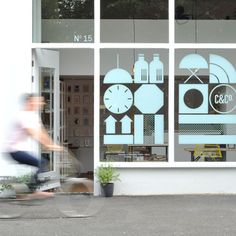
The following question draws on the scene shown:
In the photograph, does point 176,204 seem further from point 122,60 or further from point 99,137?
point 122,60

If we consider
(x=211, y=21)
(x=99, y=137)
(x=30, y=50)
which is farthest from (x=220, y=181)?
(x=30, y=50)

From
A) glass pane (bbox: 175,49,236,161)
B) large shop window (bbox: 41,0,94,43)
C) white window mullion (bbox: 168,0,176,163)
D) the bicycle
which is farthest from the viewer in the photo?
large shop window (bbox: 41,0,94,43)

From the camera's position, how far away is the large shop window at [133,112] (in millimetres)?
11680

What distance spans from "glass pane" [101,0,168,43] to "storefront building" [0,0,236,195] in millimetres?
24

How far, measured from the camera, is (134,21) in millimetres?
12625

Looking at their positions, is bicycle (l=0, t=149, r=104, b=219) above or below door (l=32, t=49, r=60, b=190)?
below

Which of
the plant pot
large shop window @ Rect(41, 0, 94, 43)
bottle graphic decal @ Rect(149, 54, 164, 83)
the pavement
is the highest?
large shop window @ Rect(41, 0, 94, 43)

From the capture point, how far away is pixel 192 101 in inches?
463

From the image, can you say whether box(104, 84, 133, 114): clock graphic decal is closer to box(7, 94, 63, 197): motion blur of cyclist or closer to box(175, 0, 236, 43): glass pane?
box(175, 0, 236, 43): glass pane

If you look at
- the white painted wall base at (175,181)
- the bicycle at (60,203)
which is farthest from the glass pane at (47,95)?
the bicycle at (60,203)

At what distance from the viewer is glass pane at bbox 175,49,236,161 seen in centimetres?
1175

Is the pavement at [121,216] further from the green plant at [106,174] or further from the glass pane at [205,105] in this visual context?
the glass pane at [205,105]

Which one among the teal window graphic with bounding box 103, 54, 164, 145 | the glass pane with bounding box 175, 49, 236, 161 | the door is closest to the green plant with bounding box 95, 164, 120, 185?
the teal window graphic with bounding box 103, 54, 164, 145

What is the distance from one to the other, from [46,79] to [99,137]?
1.75m
